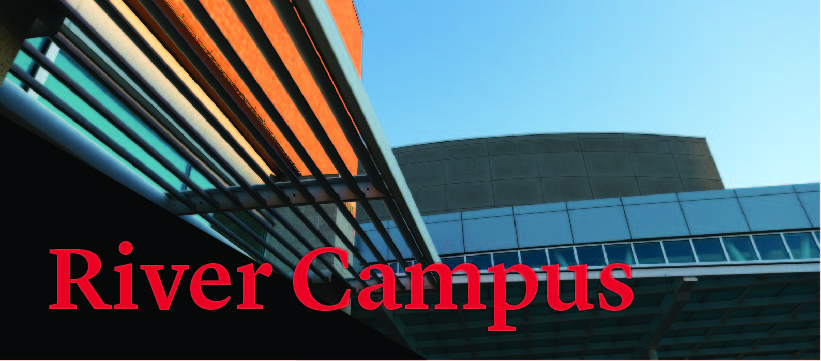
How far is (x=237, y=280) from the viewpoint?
6.89m

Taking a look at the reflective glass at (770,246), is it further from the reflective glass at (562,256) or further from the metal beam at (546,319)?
the reflective glass at (562,256)

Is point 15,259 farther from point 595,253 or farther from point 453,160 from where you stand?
point 453,160

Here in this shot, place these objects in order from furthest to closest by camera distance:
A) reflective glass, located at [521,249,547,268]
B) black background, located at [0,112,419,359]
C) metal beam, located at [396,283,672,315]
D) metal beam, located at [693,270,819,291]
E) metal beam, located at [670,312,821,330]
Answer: reflective glass, located at [521,249,547,268]
metal beam, located at [670,312,821,330]
metal beam, located at [396,283,672,315]
metal beam, located at [693,270,819,291]
black background, located at [0,112,419,359]

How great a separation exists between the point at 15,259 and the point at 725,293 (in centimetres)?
1657

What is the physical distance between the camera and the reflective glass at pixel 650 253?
59.3ft

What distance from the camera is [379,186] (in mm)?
6211

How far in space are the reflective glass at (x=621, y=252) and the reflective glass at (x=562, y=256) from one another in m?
1.18

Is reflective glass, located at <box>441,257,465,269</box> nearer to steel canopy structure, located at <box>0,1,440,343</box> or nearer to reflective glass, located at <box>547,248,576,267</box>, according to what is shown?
reflective glass, located at <box>547,248,576,267</box>

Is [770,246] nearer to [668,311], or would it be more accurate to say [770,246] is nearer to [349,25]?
[668,311]

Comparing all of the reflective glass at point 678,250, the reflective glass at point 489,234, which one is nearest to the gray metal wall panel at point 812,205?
the reflective glass at point 678,250

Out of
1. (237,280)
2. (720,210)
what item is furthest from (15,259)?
(720,210)

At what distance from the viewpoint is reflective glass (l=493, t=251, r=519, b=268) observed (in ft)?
60.5

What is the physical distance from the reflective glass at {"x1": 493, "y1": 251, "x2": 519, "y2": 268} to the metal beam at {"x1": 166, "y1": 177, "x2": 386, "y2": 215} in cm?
1298

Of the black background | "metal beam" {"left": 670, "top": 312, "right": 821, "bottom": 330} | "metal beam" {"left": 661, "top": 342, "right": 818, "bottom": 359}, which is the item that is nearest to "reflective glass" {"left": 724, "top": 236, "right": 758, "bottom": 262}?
"metal beam" {"left": 670, "top": 312, "right": 821, "bottom": 330}
